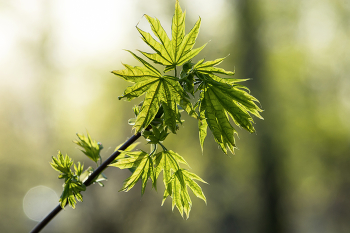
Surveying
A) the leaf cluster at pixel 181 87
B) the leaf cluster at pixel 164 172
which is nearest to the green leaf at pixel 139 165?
the leaf cluster at pixel 164 172

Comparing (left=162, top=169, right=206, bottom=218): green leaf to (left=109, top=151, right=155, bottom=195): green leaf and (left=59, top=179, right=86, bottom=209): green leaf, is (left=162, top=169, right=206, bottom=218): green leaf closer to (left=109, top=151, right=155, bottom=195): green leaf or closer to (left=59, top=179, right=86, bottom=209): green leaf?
(left=109, top=151, right=155, bottom=195): green leaf

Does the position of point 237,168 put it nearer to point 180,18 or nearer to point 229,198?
point 229,198

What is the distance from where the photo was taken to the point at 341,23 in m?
6.48

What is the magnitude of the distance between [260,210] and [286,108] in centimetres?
318

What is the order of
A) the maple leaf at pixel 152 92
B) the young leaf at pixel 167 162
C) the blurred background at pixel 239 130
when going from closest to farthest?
1. the maple leaf at pixel 152 92
2. the young leaf at pixel 167 162
3. the blurred background at pixel 239 130

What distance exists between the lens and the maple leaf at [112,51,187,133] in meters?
0.51

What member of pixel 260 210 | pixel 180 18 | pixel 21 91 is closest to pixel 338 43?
pixel 260 210

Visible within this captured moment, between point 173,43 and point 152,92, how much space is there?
0.13 metres

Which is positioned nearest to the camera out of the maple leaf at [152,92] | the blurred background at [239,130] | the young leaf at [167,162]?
the maple leaf at [152,92]

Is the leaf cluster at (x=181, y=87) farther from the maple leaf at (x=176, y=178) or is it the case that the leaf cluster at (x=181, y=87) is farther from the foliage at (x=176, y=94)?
the maple leaf at (x=176, y=178)

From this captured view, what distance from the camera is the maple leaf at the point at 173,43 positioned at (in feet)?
1.76

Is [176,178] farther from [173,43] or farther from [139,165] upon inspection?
[173,43]

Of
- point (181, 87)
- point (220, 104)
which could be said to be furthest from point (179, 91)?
point (220, 104)

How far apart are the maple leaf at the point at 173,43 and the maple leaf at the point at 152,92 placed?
4 centimetres
